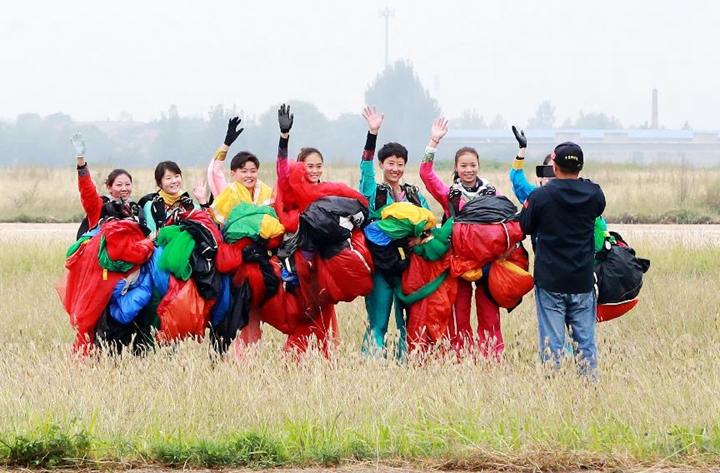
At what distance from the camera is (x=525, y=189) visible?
25.5 ft

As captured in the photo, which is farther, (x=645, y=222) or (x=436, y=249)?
(x=645, y=222)

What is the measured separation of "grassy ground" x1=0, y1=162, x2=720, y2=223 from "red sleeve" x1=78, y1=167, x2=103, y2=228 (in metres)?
14.7

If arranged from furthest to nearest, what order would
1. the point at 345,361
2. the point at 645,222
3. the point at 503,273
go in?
the point at 645,222 < the point at 503,273 < the point at 345,361

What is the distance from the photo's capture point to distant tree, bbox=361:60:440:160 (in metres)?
97.3

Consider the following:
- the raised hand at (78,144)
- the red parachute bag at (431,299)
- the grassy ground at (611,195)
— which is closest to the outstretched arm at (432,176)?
the red parachute bag at (431,299)

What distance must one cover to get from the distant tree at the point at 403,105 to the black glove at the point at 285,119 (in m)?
84.0

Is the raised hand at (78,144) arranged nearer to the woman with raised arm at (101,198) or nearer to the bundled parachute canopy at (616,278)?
the woman with raised arm at (101,198)

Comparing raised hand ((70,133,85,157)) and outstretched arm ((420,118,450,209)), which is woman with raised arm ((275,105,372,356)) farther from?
raised hand ((70,133,85,157))

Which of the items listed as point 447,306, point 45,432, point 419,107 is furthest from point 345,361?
point 419,107

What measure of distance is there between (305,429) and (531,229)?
87.6 inches

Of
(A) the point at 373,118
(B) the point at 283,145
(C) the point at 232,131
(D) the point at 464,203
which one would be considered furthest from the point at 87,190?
(D) the point at 464,203

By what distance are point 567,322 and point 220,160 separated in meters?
2.87

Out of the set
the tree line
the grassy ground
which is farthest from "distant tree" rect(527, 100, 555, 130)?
the grassy ground

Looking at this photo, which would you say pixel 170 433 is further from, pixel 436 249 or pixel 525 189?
pixel 525 189
